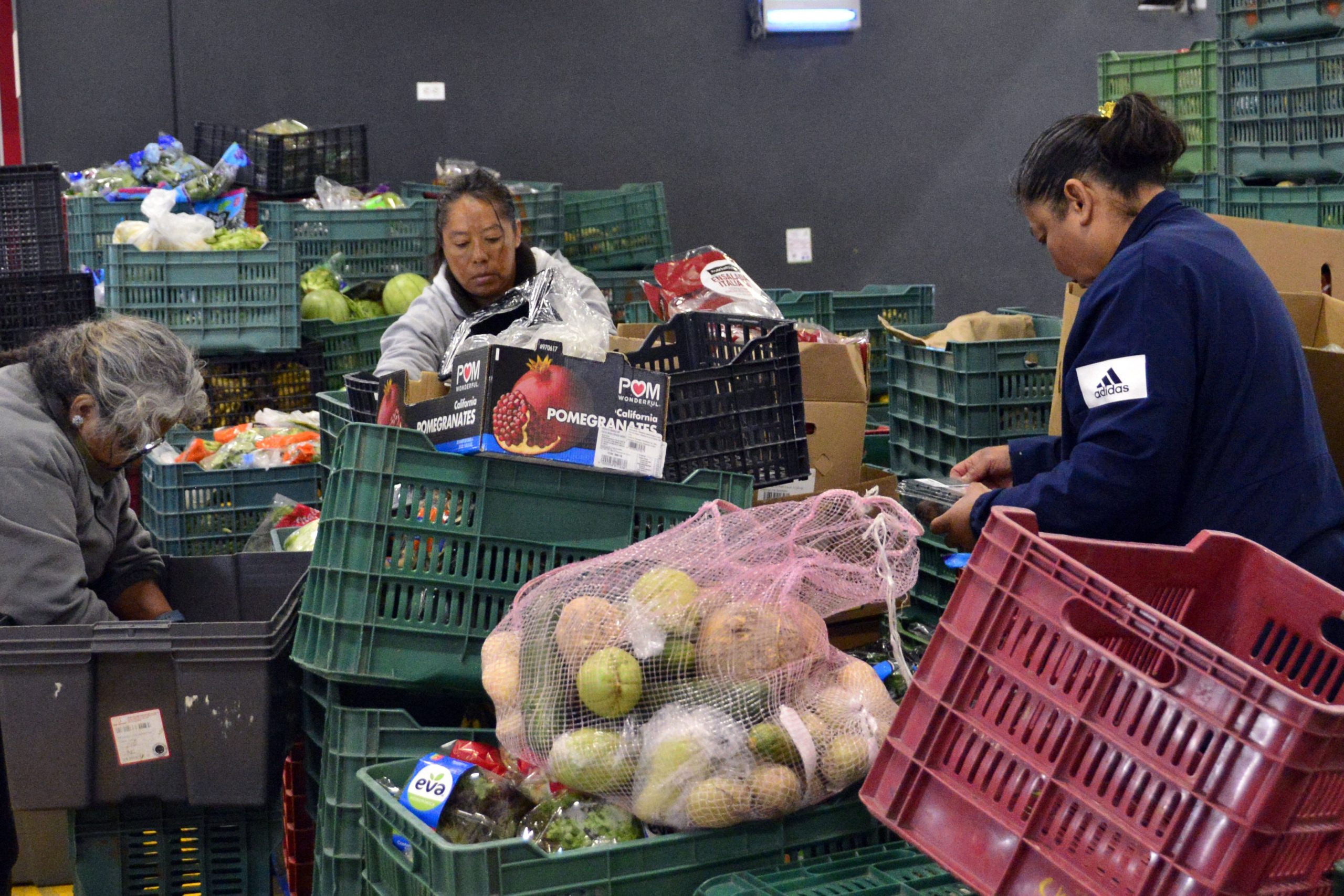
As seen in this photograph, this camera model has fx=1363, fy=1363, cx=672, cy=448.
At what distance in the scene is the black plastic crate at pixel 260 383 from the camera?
17.0ft

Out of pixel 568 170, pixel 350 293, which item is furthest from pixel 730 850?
pixel 568 170

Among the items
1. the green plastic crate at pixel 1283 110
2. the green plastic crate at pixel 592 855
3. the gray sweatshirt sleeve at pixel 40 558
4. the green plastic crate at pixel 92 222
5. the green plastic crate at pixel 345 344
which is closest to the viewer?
the green plastic crate at pixel 592 855

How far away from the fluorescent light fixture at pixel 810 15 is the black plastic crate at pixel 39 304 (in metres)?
4.89

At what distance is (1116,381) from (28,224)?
4.84m

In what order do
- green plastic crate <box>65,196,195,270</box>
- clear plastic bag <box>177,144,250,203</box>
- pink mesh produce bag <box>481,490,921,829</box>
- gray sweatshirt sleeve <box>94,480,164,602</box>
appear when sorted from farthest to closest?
clear plastic bag <box>177,144,250,203</box> < green plastic crate <box>65,196,195,270</box> < gray sweatshirt sleeve <box>94,480,164,602</box> < pink mesh produce bag <box>481,490,921,829</box>

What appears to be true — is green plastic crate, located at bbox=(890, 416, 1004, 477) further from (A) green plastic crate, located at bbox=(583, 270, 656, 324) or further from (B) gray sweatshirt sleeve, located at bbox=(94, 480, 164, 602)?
(A) green plastic crate, located at bbox=(583, 270, 656, 324)

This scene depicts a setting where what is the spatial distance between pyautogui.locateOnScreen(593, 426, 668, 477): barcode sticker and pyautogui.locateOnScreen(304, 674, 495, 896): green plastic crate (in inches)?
20.0

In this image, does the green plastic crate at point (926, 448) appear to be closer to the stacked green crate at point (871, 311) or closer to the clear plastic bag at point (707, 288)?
the clear plastic bag at point (707, 288)

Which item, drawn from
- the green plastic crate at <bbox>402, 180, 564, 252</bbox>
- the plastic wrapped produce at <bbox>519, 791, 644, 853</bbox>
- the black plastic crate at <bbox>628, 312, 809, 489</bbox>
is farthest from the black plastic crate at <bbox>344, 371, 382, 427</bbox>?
the green plastic crate at <bbox>402, 180, 564, 252</bbox>

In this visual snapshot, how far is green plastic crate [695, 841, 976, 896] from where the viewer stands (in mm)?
1860

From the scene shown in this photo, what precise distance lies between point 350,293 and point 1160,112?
432cm

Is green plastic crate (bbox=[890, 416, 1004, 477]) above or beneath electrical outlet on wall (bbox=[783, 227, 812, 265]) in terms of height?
beneath

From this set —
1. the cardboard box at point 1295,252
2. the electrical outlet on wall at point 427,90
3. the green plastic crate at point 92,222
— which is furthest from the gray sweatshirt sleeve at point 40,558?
the electrical outlet on wall at point 427,90

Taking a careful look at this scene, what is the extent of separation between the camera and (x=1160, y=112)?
7.39 ft
